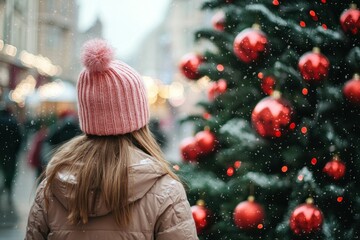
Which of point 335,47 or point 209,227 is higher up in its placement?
point 335,47

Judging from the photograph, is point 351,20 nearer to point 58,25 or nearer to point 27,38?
point 27,38

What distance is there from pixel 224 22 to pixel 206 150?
1.10 m

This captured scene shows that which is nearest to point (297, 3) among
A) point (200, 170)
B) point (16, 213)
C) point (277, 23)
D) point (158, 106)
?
point (277, 23)

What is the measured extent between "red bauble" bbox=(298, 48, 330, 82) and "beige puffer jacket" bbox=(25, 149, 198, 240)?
1688 mm

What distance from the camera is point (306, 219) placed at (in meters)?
3.41

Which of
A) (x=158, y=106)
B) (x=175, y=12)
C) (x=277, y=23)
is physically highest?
(x=175, y=12)

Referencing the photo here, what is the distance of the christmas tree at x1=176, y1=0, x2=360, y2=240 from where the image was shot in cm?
355

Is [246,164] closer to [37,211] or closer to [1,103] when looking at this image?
[37,211]

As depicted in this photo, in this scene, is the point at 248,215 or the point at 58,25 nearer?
the point at 248,215

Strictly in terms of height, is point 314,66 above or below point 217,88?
above

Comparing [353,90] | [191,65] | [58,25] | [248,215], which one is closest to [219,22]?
[191,65]

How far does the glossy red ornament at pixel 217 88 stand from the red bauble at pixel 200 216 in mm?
1071

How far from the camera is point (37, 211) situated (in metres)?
2.17

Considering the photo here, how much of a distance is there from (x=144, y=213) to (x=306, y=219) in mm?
1629
